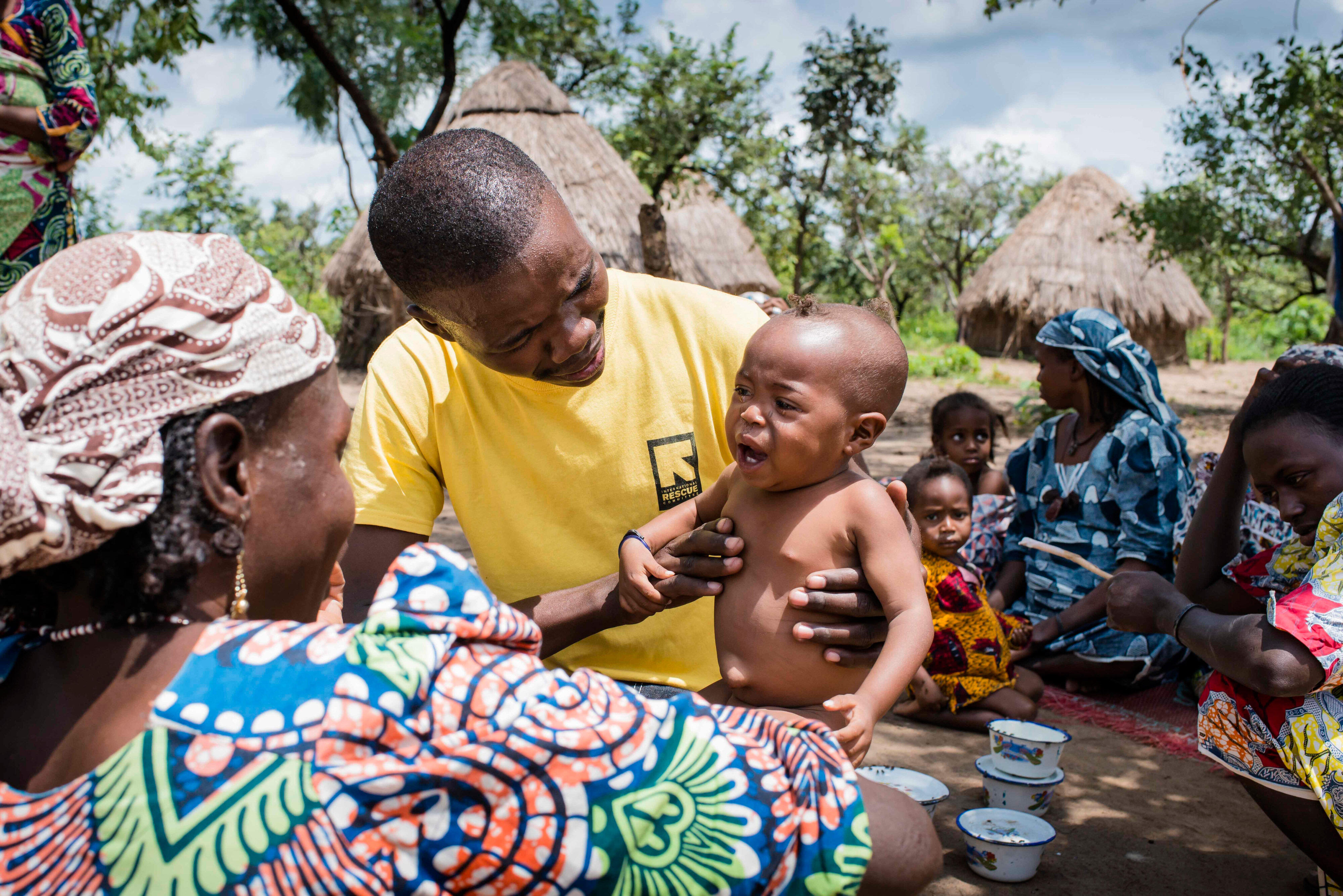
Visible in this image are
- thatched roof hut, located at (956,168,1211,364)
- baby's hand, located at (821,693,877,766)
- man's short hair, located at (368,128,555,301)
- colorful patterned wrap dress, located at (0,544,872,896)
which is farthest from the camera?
thatched roof hut, located at (956,168,1211,364)

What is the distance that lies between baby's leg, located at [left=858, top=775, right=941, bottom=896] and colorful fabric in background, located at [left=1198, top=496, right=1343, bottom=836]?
138cm

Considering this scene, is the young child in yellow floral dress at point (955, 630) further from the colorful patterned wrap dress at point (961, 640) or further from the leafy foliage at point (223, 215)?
the leafy foliage at point (223, 215)

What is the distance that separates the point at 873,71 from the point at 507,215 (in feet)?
53.6

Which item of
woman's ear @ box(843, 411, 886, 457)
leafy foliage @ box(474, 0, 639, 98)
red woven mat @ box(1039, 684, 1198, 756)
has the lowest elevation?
red woven mat @ box(1039, 684, 1198, 756)

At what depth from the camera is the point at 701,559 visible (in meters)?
2.24

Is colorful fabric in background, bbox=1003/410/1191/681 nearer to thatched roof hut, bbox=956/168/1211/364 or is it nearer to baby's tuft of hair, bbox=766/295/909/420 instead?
baby's tuft of hair, bbox=766/295/909/420

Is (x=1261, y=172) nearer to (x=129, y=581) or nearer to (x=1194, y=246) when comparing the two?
(x=1194, y=246)

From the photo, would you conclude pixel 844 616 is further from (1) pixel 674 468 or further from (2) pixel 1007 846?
(2) pixel 1007 846

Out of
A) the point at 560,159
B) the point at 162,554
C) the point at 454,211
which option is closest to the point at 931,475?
the point at 454,211

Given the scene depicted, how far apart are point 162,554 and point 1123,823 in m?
3.31

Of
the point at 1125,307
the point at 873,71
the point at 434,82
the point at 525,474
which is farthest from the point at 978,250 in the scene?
the point at 525,474

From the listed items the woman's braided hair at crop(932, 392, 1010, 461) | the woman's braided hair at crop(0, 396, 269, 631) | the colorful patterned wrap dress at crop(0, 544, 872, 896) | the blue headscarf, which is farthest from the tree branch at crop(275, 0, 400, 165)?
the colorful patterned wrap dress at crop(0, 544, 872, 896)

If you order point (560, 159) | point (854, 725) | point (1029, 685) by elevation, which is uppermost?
point (560, 159)

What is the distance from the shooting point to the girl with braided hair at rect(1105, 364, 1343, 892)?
7.20ft
